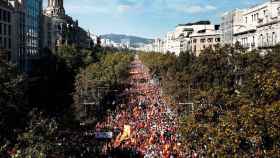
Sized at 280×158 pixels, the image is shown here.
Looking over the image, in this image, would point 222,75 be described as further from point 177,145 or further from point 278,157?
point 278,157

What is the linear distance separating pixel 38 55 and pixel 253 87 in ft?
260

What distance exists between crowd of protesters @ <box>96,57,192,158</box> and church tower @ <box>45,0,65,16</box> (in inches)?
3762

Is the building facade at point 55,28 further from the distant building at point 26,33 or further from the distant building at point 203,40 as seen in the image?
the distant building at point 203,40

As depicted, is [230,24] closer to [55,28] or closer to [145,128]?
[55,28]

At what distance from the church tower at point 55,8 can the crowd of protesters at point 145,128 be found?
95.6 metres

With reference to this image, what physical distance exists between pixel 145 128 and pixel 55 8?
405 feet

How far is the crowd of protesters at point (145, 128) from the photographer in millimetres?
45672

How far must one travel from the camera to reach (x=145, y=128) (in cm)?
5584

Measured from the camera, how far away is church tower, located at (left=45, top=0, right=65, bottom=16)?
17151 centimetres

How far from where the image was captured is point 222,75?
64.3 m

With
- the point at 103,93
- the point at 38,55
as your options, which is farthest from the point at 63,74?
the point at 103,93

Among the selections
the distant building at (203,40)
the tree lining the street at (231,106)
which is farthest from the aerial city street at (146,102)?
the distant building at (203,40)

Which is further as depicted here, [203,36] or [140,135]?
[203,36]

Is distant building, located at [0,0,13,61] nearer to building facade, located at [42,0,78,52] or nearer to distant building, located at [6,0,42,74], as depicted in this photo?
distant building, located at [6,0,42,74]
